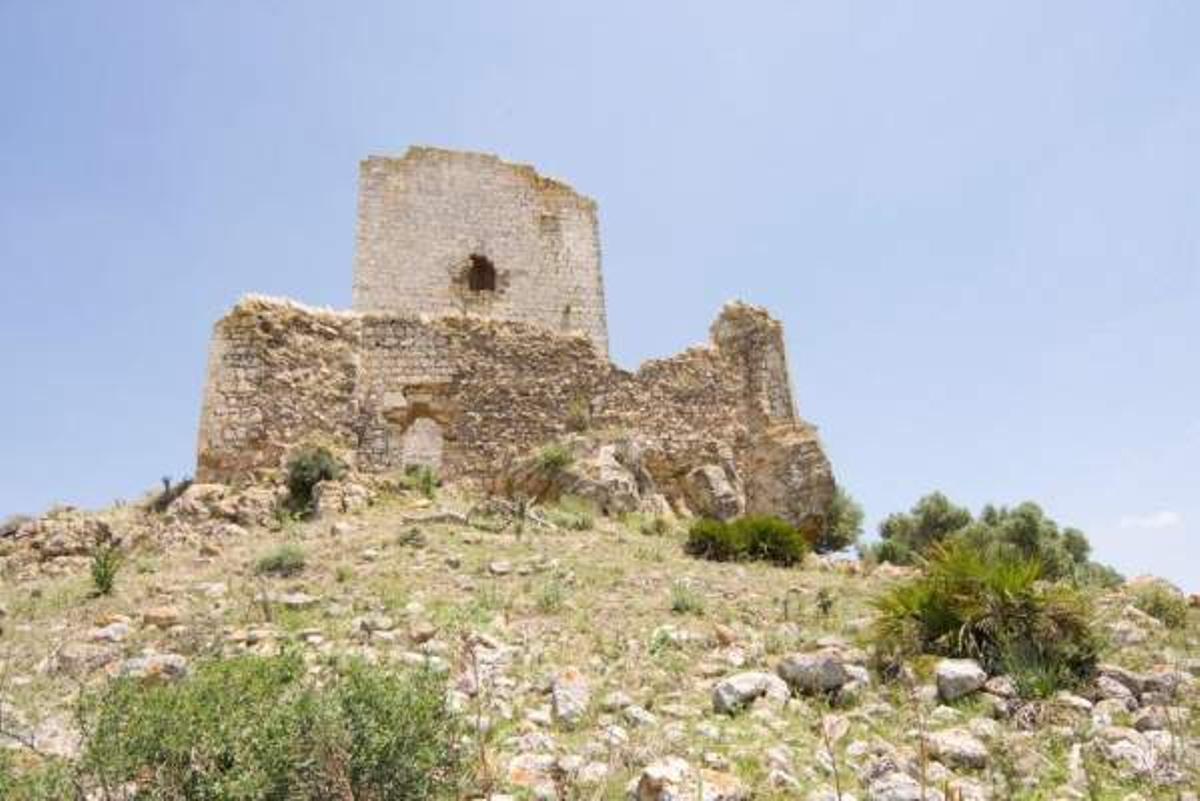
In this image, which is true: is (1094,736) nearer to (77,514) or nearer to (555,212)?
(77,514)

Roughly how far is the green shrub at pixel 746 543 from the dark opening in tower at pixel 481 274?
9.75 metres

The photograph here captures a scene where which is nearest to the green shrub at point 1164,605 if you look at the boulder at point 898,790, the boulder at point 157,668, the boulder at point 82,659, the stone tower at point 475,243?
the boulder at point 898,790

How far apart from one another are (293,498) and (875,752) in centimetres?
989

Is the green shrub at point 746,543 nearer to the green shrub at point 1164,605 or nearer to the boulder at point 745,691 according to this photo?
the green shrub at point 1164,605

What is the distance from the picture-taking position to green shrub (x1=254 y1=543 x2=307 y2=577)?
867 centimetres

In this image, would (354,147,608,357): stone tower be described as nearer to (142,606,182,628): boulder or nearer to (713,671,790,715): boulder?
(142,606,182,628): boulder

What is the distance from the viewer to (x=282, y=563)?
8766 millimetres

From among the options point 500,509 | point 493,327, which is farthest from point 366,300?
point 500,509

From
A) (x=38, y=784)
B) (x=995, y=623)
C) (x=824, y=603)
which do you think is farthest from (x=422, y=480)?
(x=38, y=784)

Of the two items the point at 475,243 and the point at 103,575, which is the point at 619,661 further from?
the point at 475,243

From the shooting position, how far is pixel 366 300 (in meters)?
17.9

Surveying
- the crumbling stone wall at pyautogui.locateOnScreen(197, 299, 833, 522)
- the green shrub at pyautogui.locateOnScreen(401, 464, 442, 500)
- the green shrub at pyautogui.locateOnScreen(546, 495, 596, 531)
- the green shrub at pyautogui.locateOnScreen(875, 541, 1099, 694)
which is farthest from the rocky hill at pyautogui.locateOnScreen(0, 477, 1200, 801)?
the crumbling stone wall at pyautogui.locateOnScreen(197, 299, 833, 522)

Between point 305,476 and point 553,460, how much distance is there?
364cm

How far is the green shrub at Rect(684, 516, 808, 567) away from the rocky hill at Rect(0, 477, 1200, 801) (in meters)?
0.27
